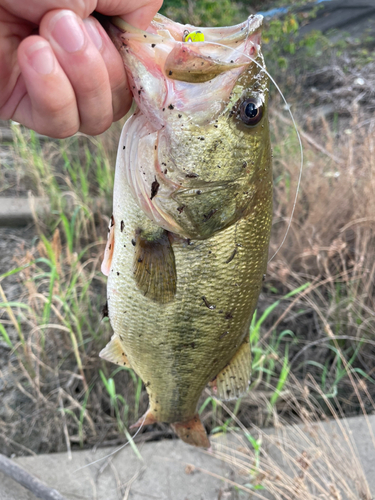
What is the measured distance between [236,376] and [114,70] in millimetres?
855

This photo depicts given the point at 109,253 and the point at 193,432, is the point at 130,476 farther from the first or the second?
the point at 109,253

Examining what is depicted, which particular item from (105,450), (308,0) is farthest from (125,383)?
(308,0)

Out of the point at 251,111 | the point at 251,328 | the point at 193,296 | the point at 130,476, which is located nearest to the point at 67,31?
the point at 251,111

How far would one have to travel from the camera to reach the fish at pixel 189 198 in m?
0.82

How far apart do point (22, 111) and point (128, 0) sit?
1.37ft

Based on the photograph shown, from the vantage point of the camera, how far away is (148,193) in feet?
3.01

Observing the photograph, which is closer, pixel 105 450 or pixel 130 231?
pixel 130 231

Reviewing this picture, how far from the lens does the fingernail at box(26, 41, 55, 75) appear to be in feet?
2.38

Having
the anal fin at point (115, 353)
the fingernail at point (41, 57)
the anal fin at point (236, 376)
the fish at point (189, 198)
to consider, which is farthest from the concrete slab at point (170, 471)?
the fingernail at point (41, 57)

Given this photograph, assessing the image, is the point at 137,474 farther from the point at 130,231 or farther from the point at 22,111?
the point at 22,111

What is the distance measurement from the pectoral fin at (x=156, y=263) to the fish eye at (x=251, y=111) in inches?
12.7

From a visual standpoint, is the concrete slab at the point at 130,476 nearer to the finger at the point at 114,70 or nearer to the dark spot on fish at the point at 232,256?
the dark spot on fish at the point at 232,256

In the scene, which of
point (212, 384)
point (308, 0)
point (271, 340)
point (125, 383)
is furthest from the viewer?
point (308, 0)

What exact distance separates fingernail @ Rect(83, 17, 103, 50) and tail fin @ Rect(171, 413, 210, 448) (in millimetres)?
1046
